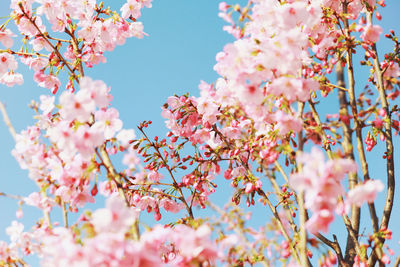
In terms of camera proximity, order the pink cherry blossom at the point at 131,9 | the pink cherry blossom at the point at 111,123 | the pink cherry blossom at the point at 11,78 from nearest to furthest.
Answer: the pink cherry blossom at the point at 111,123, the pink cherry blossom at the point at 11,78, the pink cherry blossom at the point at 131,9

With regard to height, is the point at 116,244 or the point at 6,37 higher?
the point at 6,37

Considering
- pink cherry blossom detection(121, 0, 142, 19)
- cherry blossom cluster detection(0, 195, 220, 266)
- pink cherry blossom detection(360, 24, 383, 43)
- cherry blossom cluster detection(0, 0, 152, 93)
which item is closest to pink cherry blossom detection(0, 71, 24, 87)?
cherry blossom cluster detection(0, 0, 152, 93)

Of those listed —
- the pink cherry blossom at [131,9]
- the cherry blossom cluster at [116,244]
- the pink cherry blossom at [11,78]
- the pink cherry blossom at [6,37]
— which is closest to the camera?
the cherry blossom cluster at [116,244]

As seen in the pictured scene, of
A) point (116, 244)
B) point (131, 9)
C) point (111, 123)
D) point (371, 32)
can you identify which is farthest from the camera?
point (131, 9)

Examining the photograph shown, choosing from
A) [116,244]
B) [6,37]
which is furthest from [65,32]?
[116,244]

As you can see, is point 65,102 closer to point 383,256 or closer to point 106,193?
point 106,193

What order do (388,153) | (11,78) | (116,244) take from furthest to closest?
(11,78) → (388,153) → (116,244)

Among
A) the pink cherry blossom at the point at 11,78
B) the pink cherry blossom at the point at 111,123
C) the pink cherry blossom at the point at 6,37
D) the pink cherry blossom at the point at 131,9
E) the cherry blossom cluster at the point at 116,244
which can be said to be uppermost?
the pink cherry blossom at the point at 131,9

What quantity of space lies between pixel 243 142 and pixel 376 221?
1.49m

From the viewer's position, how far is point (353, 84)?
3270 mm

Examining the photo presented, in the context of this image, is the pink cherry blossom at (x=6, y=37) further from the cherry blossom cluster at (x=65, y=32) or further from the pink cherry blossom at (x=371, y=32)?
the pink cherry blossom at (x=371, y=32)

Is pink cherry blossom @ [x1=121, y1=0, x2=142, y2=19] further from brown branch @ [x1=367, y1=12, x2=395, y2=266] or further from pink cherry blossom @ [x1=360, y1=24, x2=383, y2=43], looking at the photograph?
brown branch @ [x1=367, y1=12, x2=395, y2=266]

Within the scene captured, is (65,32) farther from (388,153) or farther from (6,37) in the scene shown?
(388,153)

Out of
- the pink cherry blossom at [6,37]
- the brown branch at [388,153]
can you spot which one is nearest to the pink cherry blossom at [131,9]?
the pink cherry blossom at [6,37]
